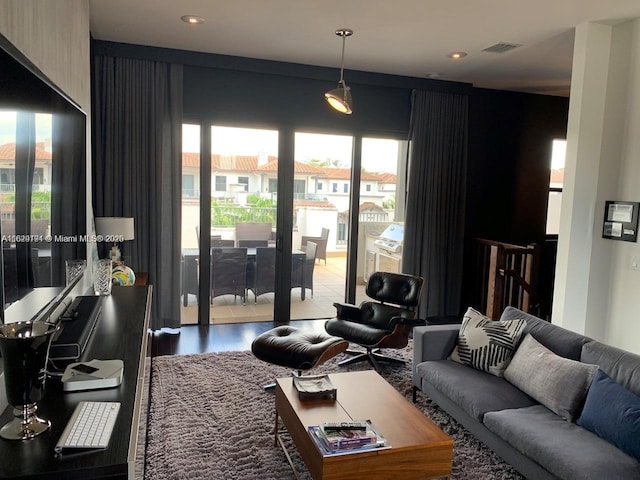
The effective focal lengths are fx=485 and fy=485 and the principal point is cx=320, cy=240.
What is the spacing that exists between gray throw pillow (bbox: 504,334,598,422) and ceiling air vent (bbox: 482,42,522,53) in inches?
105

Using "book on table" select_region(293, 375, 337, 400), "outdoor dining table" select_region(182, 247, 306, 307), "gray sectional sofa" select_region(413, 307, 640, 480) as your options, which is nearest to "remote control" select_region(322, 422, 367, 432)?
"book on table" select_region(293, 375, 337, 400)

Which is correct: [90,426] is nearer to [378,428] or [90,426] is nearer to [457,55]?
[378,428]

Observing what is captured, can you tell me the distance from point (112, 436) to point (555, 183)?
6.04m

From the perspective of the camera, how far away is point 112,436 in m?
1.42

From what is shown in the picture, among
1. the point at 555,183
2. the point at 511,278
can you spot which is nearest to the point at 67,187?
the point at 511,278

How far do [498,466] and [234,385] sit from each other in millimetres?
1877

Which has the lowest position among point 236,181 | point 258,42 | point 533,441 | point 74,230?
point 533,441

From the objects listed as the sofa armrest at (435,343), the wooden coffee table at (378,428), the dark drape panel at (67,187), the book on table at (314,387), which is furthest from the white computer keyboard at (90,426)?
the sofa armrest at (435,343)

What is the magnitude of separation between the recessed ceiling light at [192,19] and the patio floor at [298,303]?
8.82 ft

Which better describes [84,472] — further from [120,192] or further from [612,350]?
[120,192]

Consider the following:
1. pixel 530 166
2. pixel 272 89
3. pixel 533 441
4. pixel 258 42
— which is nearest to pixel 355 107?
pixel 272 89

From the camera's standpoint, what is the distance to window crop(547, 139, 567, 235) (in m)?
6.06

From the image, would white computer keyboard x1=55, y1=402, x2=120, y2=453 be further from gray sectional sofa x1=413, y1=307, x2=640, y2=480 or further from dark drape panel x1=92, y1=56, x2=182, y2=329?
dark drape panel x1=92, y1=56, x2=182, y2=329

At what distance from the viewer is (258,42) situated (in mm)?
4398
